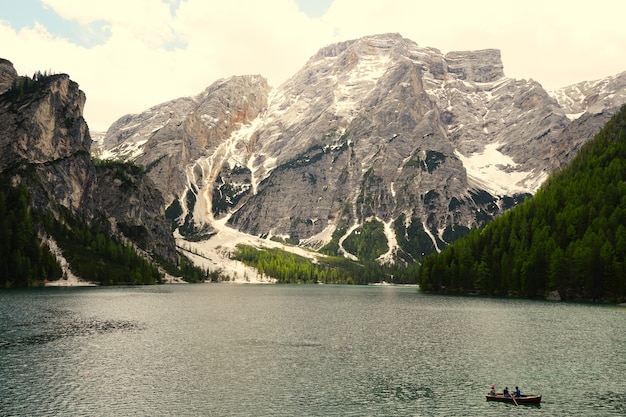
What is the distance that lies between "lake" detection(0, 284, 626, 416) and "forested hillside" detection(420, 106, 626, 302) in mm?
37656

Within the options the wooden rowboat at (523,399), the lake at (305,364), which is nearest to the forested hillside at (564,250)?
the lake at (305,364)

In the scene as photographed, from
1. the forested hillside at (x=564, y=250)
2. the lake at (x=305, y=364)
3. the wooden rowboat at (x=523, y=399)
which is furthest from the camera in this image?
the forested hillside at (x=564, y=250)

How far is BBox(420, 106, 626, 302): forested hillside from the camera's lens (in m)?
150

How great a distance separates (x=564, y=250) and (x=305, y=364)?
12870cm

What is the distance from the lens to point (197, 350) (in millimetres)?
75000

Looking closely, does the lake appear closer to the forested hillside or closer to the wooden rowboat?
the wooden rowboat

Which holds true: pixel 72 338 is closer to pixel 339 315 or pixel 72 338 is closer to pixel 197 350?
pixel 197 350

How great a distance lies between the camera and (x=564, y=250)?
166625mm

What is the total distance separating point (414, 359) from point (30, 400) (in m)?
44.5

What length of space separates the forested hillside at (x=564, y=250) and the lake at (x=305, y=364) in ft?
124

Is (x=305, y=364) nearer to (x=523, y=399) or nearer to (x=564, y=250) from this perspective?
(x=523, y=399)

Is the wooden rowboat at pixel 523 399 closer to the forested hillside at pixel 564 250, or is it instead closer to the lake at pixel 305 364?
the lake at pixel 305 364

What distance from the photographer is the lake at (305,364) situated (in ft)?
159

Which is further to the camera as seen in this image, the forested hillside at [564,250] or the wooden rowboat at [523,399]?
the forested hillside at [564,250]
